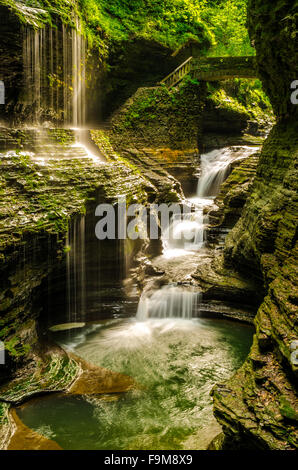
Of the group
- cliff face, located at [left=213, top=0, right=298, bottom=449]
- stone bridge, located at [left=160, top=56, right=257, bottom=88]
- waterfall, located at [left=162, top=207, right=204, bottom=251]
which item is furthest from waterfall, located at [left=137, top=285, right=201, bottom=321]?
stone bridge, located at [left=160, top=56, right=257, bottom=88]

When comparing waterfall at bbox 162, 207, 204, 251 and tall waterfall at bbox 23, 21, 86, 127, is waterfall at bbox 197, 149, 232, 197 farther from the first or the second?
tall waterfall at bbox 23, 21, 86, 127

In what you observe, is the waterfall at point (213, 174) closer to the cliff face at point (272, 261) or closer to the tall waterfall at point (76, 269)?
the cliff face at point (272, 261)

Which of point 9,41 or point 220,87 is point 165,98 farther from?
point 9,41

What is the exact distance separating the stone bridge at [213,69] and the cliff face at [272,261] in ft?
29.9

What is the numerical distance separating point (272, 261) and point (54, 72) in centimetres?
924

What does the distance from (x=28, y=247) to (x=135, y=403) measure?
3.28 meters

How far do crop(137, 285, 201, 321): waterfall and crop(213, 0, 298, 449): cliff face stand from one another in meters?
1.44

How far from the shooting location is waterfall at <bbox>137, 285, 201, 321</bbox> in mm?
8555

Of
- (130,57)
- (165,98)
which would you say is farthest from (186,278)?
(130,57)

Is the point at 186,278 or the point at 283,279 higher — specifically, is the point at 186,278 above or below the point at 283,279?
below

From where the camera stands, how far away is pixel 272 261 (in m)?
5.92

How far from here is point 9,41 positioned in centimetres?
887
